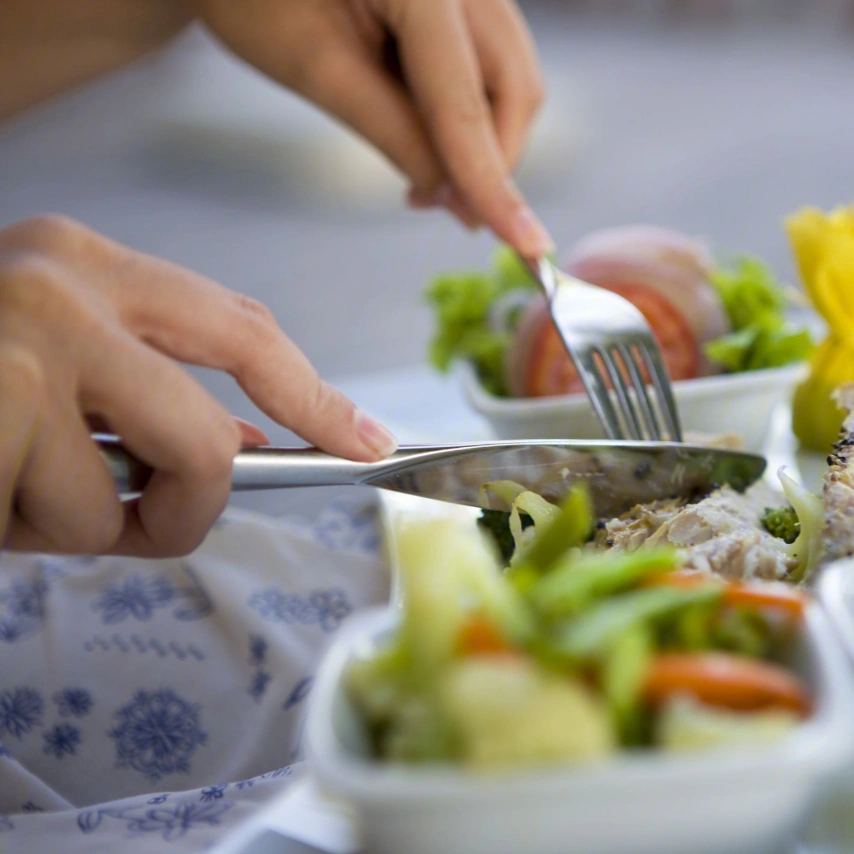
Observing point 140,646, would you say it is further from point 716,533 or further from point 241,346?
point 716,533

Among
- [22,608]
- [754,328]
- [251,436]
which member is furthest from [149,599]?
[754,328]

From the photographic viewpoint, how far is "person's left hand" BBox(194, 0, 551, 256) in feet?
5.17

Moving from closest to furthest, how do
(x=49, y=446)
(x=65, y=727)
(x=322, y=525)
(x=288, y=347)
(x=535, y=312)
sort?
(x=49, y=446), (x=288, y=347), (x=65, y=727), (x=322, y=525), (x=535, y=312)

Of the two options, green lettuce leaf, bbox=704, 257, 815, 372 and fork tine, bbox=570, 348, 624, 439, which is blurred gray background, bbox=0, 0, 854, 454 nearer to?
green lettuce leaf, bbox=704, 257, 815, 372

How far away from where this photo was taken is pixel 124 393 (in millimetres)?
792

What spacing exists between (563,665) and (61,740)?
0.82 metres

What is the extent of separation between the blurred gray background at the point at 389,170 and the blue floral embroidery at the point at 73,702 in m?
1.56

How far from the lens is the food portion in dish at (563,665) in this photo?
421mm

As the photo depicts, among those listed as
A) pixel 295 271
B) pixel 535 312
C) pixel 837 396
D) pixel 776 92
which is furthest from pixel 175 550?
pixel 776 92

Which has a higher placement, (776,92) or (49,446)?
(49,446)

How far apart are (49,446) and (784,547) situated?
23.4 inches

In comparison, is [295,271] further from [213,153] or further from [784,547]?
[784,547]

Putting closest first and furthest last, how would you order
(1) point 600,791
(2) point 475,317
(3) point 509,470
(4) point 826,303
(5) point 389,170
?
(1) point 600,791 → (3) point 509,470 → (4) point 826,303 → (2) point 475,317 → (5) point 389,170

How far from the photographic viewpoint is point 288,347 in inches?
36.3
